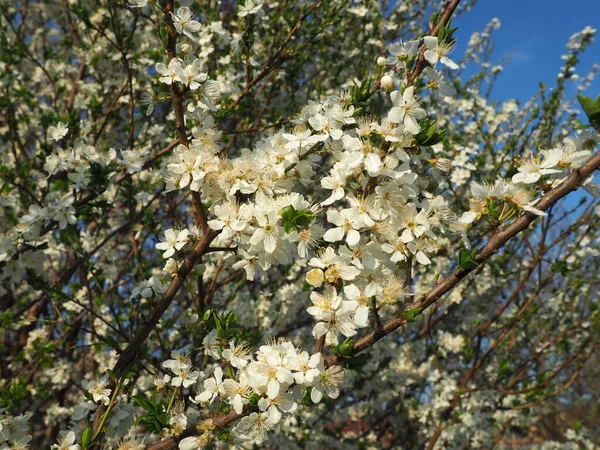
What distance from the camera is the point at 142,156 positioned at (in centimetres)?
298

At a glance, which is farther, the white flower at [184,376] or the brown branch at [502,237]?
the white flower at [184,376]

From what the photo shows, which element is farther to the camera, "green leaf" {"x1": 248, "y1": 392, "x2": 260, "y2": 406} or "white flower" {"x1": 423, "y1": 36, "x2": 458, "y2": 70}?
"white flower" {"x1": 423, "y1": 36, "x2": 458, "y2": 70}

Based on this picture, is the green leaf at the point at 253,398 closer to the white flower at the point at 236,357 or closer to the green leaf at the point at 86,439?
the white flower at the point at 236,357

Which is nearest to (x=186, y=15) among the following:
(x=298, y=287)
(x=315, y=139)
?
(x=315, y=139)

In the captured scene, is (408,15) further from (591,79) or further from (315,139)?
(315,139)

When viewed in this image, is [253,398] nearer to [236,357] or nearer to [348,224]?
[236,357]

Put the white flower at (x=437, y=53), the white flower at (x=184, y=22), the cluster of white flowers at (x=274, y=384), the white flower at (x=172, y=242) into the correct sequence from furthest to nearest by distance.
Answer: the white flower at (x=184, y=22)
the white flower at (x=172, y=242)
the white flower at (x=437, y=53)
the cluster of white flowers at (x=274, y=384)

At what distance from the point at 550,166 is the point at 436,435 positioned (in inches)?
125

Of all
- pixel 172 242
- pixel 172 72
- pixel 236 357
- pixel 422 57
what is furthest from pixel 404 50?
pixel 236 357

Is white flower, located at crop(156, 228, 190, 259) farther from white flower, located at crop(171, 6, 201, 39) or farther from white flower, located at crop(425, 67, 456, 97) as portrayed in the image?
white flower, located at crop(425, 67, 456, 97)

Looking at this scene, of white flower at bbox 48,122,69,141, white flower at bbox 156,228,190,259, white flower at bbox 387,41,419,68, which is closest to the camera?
white flower at bbox 387,41,419,68

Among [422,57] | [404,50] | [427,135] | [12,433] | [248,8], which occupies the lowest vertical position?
[12,433]

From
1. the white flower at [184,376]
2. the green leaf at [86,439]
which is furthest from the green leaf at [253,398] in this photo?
the green leaf at [86,439]

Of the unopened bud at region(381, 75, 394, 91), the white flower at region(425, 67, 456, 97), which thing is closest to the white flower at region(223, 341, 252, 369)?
the unopened bud at region(381, 75, 394, 91)
